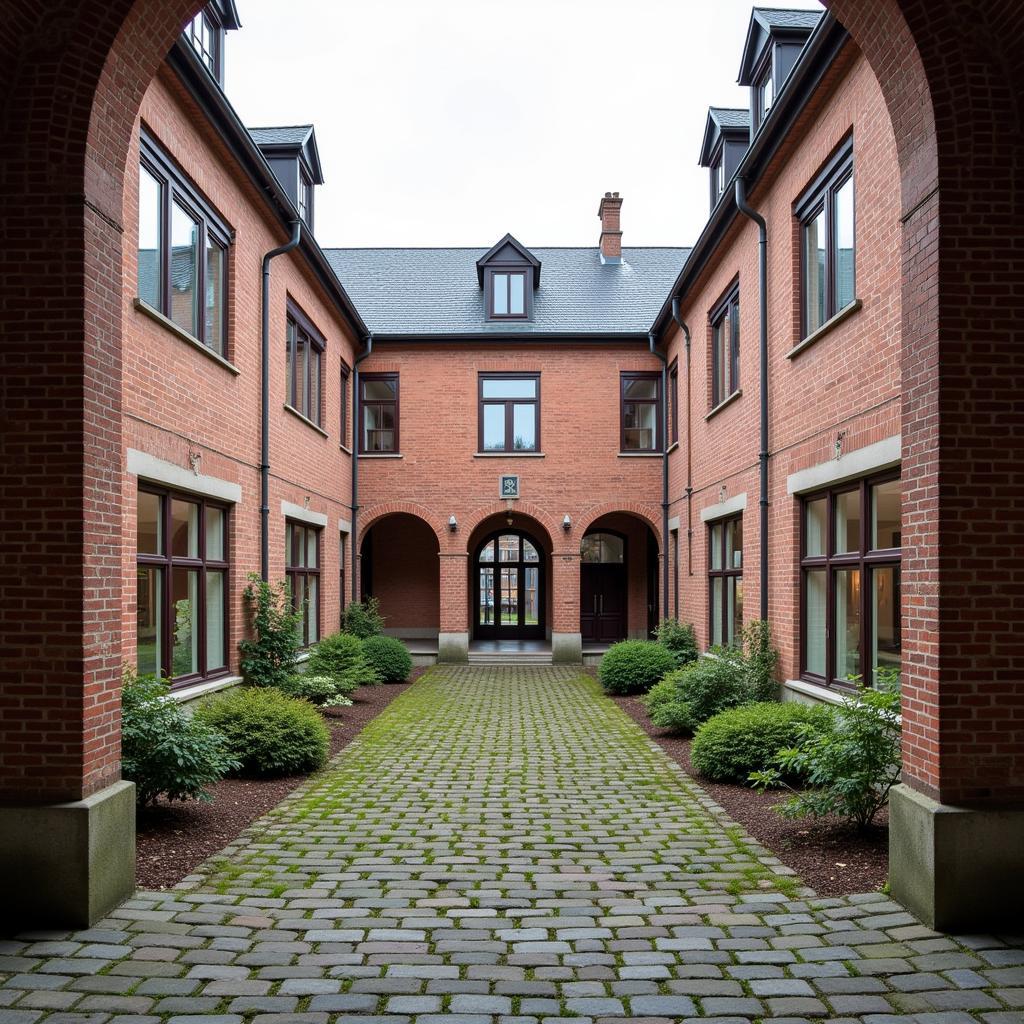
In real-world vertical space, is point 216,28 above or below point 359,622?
above

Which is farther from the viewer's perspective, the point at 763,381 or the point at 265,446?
the point at 265,446

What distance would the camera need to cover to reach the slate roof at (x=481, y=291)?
2192cm

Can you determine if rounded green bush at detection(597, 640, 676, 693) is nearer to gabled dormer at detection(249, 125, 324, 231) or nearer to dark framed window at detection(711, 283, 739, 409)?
dark framed window at detection(711, 283, 739, 409)

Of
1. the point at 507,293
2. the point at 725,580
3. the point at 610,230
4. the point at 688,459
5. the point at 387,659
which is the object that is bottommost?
the point at 387,659

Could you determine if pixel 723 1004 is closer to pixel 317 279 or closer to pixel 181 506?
pixel 181 506

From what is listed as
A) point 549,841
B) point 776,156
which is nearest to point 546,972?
point 549,841

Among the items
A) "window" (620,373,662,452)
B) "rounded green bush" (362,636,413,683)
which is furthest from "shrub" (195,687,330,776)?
"window" (620,373,662,452)

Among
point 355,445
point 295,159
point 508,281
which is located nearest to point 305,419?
point 295,159

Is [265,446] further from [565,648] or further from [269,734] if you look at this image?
[565,648]

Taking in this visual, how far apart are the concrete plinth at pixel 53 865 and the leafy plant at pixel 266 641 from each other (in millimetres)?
7215

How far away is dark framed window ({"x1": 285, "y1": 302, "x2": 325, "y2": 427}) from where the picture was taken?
15.2 m

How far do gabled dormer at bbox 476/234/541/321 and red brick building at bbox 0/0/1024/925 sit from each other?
73 millimetres

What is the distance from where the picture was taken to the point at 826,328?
9539 millimetres

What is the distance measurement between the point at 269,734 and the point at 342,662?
266 inches
